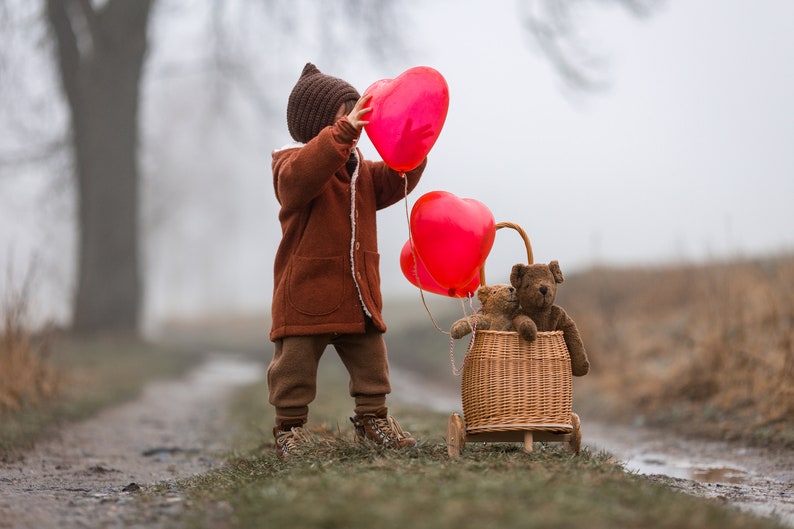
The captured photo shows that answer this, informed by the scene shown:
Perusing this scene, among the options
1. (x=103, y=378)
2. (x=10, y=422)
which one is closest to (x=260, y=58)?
(x=103, y=378)

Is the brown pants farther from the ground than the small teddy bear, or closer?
closer

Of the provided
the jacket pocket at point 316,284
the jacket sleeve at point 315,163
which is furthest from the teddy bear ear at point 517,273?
the jacket sleeve at point 315,163

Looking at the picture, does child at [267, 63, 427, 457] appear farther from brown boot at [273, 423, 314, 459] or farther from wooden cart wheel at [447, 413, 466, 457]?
wooden cart wheel at [447, 413, 466, 457]

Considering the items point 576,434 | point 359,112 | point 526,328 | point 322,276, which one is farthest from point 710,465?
point 359,112

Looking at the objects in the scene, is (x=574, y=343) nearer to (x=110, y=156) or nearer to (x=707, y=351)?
(x=707, y=351)

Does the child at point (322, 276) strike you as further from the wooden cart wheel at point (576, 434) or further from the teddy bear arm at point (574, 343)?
the teddy bear arm at point (574, 343)

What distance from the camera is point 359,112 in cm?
340

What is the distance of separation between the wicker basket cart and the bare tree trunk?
10.6 m

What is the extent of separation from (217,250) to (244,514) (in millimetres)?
40016

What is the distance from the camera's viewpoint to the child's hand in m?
Answer: 3.38

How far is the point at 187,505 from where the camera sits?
2836mm

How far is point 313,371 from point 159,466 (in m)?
1.42

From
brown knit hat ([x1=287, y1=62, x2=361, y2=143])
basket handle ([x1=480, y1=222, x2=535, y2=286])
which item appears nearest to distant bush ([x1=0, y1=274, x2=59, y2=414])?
brown knit hat ([x1=287, y1=62, x2=361, y2=143])

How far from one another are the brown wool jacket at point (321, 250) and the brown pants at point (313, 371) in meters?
0.08
